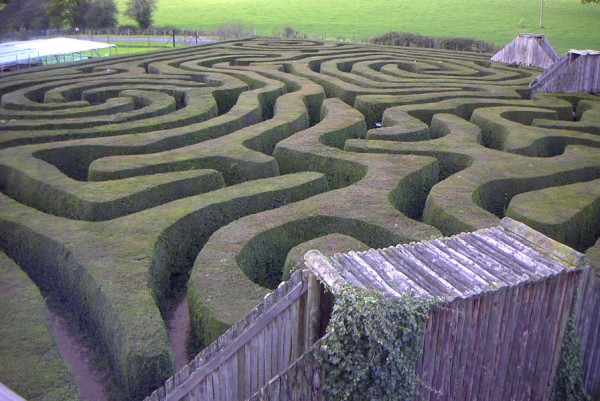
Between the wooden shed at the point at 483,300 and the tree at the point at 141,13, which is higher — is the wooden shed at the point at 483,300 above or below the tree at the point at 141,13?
below

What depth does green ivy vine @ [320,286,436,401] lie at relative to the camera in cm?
591

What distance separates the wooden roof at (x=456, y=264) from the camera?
21.3ft

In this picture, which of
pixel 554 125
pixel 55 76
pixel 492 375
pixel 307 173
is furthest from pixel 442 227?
pixel 55 76

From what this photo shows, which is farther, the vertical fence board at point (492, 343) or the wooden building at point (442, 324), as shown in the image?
the vertical fence board at point (492, 343)

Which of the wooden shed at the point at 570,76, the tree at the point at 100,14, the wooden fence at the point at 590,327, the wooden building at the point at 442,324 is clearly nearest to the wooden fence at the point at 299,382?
the wooden building at the point at 442,324

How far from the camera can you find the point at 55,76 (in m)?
24.4

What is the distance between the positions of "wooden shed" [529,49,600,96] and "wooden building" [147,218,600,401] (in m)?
16.9

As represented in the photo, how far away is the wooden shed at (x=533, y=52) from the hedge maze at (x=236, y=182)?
842 centimetres

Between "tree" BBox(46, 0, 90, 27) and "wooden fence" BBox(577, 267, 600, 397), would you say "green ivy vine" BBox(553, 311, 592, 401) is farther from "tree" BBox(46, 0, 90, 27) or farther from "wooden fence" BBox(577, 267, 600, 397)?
"tree" BBox(46, 0, 90, 27)

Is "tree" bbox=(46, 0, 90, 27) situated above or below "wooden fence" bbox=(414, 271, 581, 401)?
above

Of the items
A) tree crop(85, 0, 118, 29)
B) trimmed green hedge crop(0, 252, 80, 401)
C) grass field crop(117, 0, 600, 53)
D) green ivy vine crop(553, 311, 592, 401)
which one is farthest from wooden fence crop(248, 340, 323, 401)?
tree crop(85, 0, 118, 29)

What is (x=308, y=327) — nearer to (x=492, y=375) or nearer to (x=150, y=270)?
(x=492, y=375)

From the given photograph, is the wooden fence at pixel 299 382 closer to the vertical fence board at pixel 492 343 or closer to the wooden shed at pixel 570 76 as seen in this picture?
the vertical fence board at pixel 492 343

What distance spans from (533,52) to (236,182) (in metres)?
21.9
